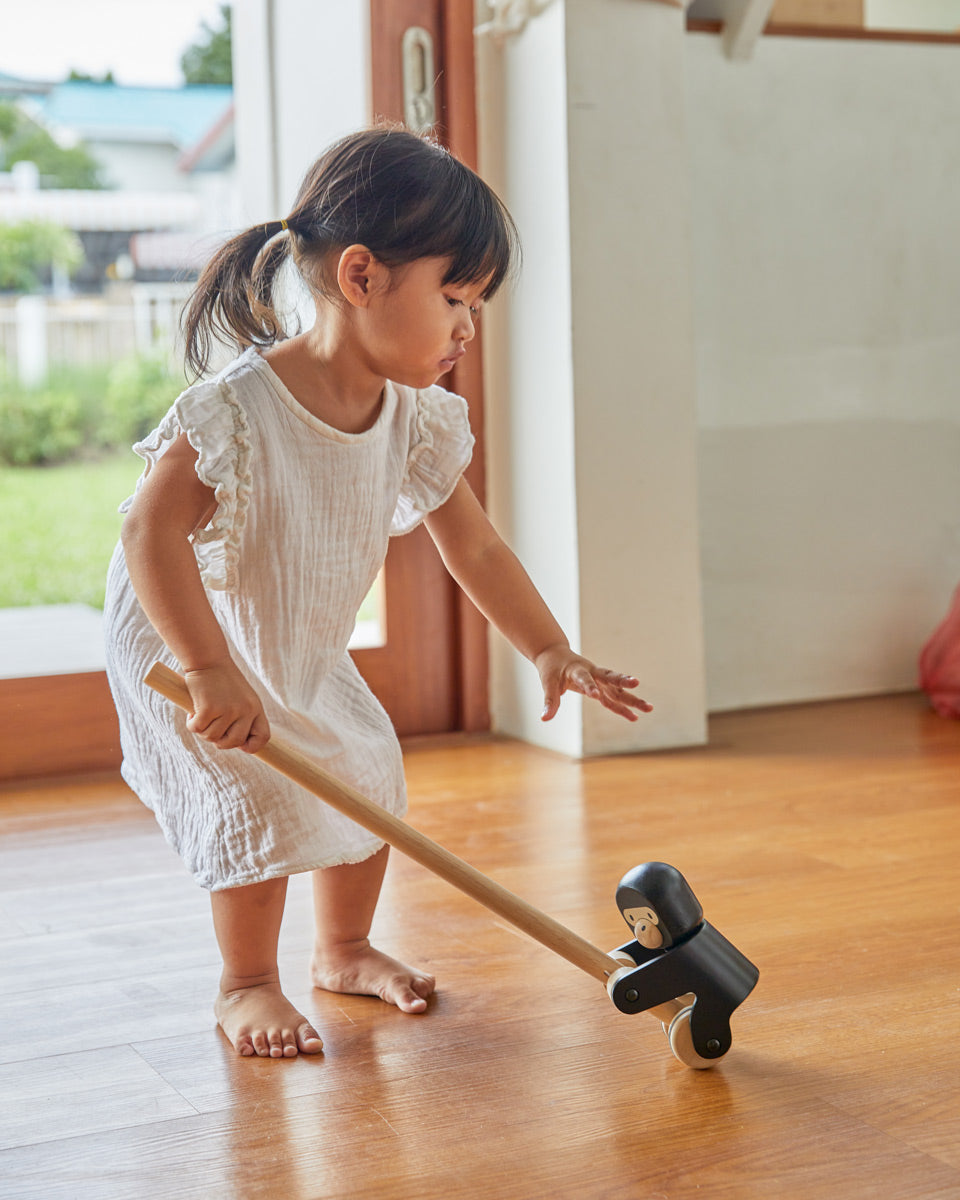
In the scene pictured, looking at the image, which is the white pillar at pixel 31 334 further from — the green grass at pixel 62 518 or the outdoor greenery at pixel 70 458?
the green grass at pixel 62 518

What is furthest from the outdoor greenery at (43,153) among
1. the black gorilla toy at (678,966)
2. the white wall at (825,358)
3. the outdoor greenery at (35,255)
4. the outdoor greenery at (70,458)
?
the black gorilla toy at (678,966)

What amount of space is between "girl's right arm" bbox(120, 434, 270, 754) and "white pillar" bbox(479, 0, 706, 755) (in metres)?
1.00

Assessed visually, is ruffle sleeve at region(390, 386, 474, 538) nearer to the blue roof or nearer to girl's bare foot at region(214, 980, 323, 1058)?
girl's bare foot at region(214, 980, 323, 1058)

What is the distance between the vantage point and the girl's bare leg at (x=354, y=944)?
3.75 feet

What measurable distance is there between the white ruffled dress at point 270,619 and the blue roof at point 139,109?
142 cm

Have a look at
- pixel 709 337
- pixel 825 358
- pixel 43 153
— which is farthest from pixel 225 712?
pixel 43 153

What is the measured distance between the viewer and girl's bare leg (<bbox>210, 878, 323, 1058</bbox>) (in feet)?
3.51

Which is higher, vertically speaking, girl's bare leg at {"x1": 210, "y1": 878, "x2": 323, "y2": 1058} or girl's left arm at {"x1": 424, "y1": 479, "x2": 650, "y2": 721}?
girl's left arm at {"x1": 424, "y1": 479, "x2": 650, "y2": 721}

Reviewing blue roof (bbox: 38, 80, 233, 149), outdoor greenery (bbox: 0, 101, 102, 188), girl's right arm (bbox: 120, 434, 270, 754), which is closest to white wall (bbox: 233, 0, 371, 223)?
blue roof (bbox: 38, 80, 233, 149)

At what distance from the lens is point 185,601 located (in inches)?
39.4

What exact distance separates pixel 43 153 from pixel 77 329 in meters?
0.55

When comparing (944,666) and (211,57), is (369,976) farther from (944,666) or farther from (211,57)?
(211,57)

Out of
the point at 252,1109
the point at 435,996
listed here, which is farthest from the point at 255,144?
the point at 252,1109

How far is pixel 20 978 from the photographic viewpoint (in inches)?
47.5
